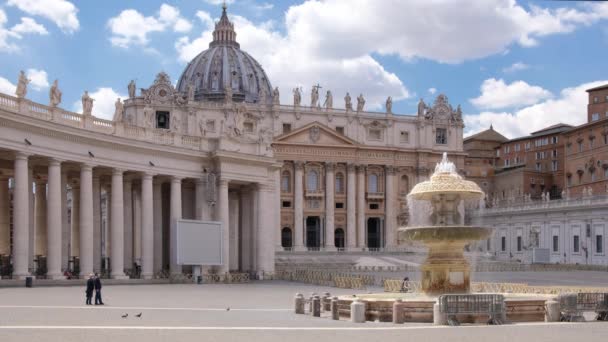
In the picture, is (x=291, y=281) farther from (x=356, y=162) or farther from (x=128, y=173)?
(x=356, y=162)

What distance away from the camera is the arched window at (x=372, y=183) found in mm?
121306

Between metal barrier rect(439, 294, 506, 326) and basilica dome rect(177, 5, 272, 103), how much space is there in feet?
409

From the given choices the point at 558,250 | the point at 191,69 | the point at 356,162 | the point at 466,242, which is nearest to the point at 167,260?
the point at 466,242

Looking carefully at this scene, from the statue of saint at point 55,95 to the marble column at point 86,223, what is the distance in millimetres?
3610

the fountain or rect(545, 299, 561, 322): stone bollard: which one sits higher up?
the fountain

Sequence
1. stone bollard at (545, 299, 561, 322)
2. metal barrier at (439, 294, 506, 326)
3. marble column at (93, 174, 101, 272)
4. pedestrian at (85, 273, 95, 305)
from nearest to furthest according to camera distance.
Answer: metal barrier at (439, 294, 506, 326), stone bollard at (545, 299, 561, 322), pedestrian at (85, 273, 95, 305), marble column at (93, 174, 101, 272)

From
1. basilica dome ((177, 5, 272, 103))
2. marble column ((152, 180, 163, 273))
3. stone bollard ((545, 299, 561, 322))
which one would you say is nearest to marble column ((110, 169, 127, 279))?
marble column ((152, 180, 163, 273))

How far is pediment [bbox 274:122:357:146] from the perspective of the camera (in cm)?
11381

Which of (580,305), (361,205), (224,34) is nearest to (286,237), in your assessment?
(361,205)

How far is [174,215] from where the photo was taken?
52188 millimetres

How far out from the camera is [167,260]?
57.2 metres

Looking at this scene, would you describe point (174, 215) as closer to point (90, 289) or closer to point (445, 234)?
point (90, 289)

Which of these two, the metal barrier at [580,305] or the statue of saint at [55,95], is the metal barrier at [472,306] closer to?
the metal barrier at [580,305]

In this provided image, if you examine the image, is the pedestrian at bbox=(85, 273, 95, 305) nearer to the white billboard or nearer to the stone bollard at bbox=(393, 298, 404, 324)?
the stone bollard at bbox=(393, 298, 404, 324)
